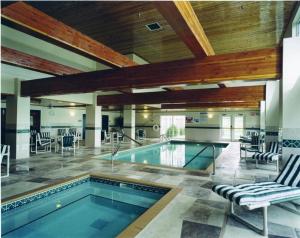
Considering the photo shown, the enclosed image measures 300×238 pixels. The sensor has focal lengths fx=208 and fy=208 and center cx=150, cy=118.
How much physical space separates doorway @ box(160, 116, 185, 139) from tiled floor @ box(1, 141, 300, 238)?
38.0ft

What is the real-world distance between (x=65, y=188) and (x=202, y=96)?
5.18 metres

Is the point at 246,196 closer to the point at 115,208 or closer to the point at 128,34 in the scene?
the point at 115,208

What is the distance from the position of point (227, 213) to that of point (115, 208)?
193 centimetres

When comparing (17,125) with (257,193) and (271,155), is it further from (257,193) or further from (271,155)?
(271,155)

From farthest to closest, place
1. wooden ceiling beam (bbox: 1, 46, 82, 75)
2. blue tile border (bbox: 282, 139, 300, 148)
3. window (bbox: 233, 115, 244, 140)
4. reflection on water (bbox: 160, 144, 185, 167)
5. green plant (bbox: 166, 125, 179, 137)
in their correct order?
1. green plant (bbox: 166, 125, 179, 137)
2. window (bbox: 233, 115, 244, 140)
3. reflection on water (bbox: 160, 144, 185, 167)
4. wooden ceiling beam (bbox: 1, 46, 82, 75)
5. blue tile border (bbox: 282, 139, 300, 148)

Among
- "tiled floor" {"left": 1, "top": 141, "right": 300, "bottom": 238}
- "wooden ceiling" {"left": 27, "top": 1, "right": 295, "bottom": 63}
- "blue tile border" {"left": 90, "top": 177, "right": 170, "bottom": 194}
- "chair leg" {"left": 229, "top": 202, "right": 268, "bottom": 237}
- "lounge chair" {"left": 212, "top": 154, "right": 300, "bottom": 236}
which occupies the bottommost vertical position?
"blue tile border" {"left": 90, "top": 177, "right": 170, "bottom": 194}

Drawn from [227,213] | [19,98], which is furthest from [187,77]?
[19,98]

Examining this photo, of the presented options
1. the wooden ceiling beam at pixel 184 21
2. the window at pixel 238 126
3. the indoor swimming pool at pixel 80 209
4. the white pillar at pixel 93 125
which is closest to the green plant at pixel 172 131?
the window at pixel 238 126

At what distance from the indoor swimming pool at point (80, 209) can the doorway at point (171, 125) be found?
13.5 metres

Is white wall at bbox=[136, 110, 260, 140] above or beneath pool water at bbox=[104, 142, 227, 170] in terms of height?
above

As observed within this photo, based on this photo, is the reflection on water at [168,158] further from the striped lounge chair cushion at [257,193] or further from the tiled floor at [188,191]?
the striped lounge chair cushion at [257,193]

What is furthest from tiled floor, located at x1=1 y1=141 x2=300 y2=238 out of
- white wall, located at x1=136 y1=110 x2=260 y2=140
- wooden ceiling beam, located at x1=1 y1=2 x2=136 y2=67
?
white wall, located at x1=136 y1=110 x2=260 y2=140

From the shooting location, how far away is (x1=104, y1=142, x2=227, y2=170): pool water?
732 centimetres

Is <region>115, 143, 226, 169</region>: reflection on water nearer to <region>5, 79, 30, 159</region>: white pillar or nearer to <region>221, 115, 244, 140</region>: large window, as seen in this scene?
<region>5, 79, 30, 159</region>: white pillar
